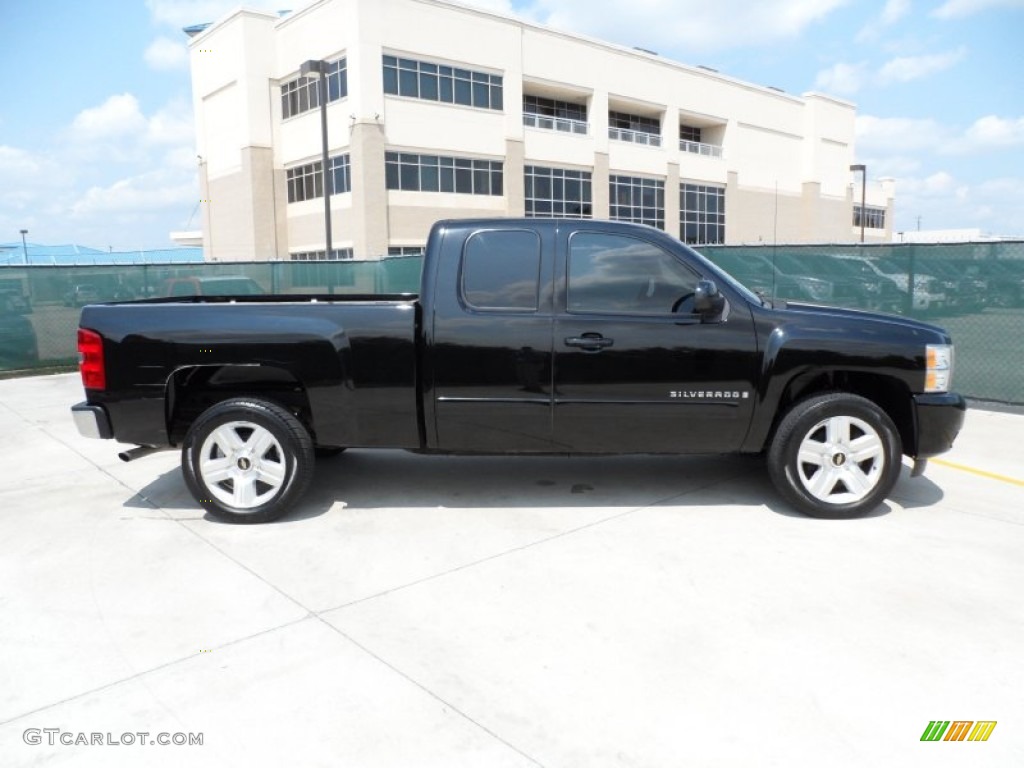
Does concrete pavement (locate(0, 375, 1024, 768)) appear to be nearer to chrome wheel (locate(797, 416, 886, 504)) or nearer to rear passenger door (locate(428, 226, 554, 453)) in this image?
chrome wheel (locate(797, 416, 886, 504))

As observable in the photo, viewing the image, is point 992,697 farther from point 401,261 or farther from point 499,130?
point 499,130

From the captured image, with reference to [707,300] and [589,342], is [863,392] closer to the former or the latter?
[707,300]

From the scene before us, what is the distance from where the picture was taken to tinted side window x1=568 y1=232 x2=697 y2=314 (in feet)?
16.3

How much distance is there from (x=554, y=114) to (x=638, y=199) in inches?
293

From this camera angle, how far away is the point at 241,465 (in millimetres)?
5027

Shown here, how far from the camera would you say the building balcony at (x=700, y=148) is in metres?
51.0

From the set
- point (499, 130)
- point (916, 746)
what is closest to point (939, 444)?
point (916, 746)

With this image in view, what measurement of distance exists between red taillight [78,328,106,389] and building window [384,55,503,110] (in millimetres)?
32663

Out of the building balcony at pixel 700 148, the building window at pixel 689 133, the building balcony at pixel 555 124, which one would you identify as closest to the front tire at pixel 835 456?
the building balcony at pixel 555 124

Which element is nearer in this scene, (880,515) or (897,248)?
(880,515)

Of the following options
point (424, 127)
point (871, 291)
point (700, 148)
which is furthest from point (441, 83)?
point (871, 291)

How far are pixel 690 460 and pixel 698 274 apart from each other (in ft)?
6.91

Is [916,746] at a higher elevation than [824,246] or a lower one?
lower

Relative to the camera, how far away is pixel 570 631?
352 cm
